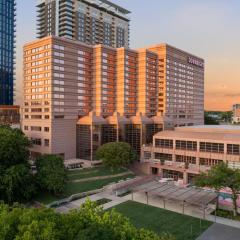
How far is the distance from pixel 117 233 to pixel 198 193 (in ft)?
115

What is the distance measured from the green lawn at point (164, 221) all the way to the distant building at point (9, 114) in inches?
4800

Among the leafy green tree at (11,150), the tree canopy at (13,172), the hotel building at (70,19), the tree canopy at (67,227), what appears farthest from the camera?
the hotel building at (70,19)

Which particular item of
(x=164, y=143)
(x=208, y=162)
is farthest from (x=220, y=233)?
(x=164, y=143)

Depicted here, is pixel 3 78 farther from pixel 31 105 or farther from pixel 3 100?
pixel 31 105

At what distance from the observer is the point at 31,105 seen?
10594 centimetres

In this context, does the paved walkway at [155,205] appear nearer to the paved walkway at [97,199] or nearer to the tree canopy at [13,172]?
the paved walkway at [97,199]

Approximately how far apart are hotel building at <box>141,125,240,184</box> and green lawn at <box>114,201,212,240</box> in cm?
2983

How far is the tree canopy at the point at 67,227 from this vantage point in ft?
85.9

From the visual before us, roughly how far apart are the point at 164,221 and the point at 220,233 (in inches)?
379

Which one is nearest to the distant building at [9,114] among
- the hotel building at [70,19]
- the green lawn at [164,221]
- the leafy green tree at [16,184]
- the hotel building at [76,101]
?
the hotel building at [70,19]

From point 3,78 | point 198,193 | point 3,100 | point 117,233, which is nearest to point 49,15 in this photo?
point 3,78

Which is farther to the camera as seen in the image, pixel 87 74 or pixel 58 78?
pixel 87 74

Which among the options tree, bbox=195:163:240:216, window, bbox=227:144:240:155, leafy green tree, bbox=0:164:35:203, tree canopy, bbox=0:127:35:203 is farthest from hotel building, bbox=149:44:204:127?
leafy green tree, bbox=0:164:35:203

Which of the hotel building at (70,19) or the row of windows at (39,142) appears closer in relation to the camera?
the row of windows at (39,142)
